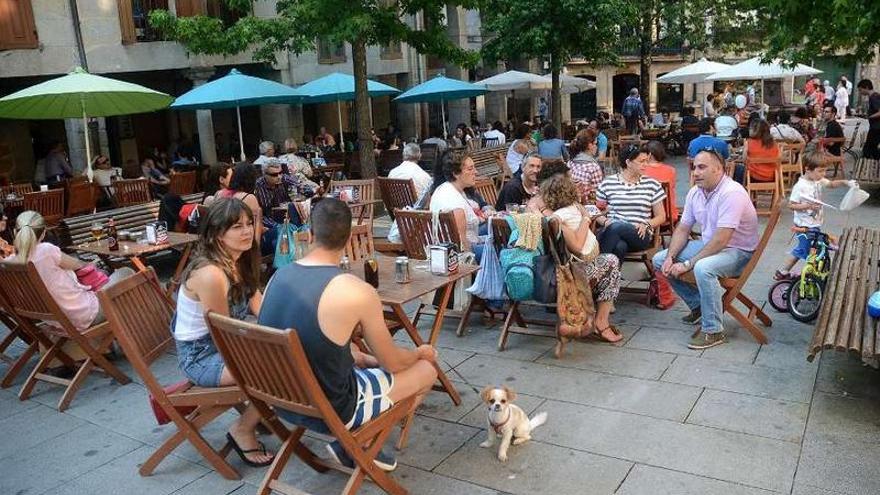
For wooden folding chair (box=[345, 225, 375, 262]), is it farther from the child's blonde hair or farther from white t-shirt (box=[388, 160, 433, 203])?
the child's blonde hair

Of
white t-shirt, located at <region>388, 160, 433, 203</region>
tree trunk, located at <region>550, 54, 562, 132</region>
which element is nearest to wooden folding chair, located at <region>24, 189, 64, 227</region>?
white t-shirt, located at <region>388, 160, 433, 203</region>

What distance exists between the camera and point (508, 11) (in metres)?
15.4

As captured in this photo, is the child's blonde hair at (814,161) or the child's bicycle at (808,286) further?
the child's blonde hair at (814,161)

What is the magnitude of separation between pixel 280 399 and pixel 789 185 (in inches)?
415

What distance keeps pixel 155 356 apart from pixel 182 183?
7.80 meters

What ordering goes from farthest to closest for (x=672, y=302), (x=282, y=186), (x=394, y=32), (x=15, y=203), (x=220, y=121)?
(x=220, y=121) < (x=394, y=32) < (x=15, y=203) < (x=282, y=186) < (x=672, y=302)

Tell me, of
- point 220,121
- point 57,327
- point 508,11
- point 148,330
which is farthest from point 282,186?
point 220,121

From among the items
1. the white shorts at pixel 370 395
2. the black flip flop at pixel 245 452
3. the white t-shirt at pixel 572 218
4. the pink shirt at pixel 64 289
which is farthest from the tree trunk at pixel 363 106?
the white shorts at pixel 370 395

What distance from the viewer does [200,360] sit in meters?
3.71

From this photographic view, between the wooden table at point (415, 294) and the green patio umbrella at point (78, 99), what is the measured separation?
5.26 metres

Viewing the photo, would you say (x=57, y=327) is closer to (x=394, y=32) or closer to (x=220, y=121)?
(x=394, y=32)

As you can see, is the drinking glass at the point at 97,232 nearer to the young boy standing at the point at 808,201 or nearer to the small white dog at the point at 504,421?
the small white dog at the point at 504,421

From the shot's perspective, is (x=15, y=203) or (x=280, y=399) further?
(x=15, y=203)

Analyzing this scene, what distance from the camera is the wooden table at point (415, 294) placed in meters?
4.04
